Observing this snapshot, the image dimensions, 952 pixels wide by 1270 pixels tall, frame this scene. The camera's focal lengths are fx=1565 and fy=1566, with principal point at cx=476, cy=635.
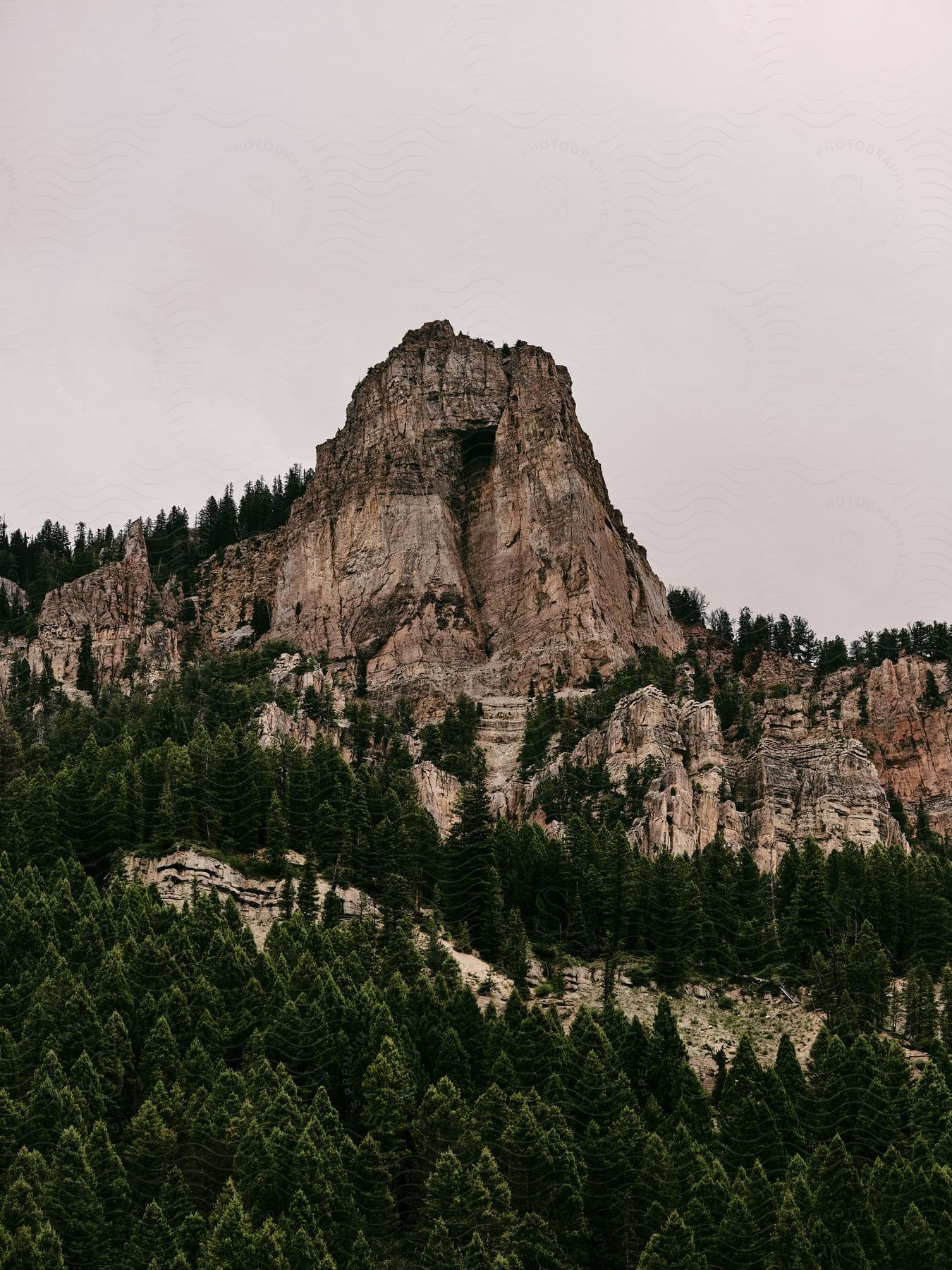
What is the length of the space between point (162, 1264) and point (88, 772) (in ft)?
196

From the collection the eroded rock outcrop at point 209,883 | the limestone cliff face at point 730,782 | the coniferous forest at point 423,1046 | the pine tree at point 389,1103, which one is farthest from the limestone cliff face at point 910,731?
the pine tree at point 389,1103

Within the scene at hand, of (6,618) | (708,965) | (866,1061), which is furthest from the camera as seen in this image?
(6,618)

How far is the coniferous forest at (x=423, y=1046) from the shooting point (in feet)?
228

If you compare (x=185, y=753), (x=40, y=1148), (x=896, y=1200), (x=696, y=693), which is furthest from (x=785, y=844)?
(x=40, y=1148)

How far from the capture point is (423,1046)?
3425 inches

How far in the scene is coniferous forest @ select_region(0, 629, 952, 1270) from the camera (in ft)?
228

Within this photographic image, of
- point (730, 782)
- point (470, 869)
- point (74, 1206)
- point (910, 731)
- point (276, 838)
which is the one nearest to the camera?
point (74, 1206)

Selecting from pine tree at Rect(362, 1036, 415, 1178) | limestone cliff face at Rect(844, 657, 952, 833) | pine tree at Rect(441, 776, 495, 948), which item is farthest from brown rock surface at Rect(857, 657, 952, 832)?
pine tree at Rect(362, 1036, 415, 1178)

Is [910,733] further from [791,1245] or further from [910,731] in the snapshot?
[791,1245]

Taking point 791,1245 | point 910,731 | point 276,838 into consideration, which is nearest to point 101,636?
Result: point 276,838

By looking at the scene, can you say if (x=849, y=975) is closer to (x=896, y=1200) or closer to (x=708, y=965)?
(x=708, y=965)

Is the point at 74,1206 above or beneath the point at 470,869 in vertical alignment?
beneath

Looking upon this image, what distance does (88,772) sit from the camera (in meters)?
119

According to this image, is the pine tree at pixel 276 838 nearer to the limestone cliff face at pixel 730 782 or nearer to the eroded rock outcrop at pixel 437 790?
the eroded rock outcrop at pixel 437 790
